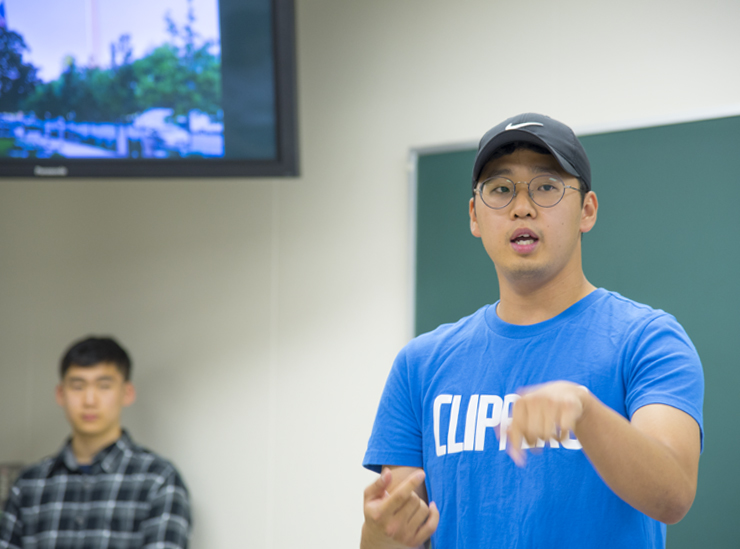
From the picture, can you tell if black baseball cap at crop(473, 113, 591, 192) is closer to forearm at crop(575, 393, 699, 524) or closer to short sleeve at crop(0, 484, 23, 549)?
forearm at crop(575, 393, 699, 524)

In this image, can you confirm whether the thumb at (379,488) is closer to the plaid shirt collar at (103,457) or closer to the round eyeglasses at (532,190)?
the round eyeglasses at (532,190)

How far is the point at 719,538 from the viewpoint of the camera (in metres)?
1.70

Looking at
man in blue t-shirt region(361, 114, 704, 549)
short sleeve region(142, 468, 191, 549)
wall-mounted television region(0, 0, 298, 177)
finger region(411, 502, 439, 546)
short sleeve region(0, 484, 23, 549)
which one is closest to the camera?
man in blue t-shirt region(361, 114, 704, 549)

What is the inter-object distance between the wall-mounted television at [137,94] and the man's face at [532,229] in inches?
39.0

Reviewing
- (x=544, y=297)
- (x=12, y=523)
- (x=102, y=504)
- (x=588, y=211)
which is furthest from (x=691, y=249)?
(x=12, y=523)

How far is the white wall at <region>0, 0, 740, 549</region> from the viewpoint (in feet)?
6.84

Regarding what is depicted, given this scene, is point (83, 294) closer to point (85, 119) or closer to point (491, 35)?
point (85, 119)

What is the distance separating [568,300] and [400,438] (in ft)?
1.24

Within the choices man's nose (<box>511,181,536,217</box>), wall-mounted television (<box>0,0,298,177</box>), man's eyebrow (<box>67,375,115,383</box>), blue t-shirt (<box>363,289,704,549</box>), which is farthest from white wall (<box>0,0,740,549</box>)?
blue t-shirt (<box>363,289,704,549</box>)

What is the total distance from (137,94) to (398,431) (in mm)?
1397

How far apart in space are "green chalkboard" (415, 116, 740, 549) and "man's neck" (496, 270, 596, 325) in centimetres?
75

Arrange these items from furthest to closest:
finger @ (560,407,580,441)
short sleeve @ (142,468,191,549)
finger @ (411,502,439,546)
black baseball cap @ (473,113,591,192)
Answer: short sleeve @ (142,468,191,549), black baseball cap @ (473,113,591,192), finger @ (411,502,439,546), finger @ (560,407,580,441)

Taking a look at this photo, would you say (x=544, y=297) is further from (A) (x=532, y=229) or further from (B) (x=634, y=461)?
(B) (x=634, y=461)

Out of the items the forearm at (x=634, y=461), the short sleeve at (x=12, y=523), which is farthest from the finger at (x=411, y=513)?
the short sleeve at (x=12, y=523)
